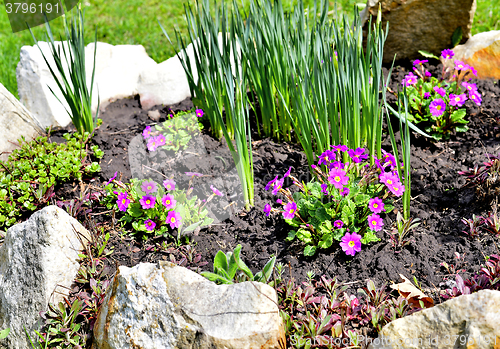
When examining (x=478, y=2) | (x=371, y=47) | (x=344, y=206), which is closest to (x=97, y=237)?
(x=344, y=206)

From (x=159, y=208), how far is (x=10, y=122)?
55.0 inches

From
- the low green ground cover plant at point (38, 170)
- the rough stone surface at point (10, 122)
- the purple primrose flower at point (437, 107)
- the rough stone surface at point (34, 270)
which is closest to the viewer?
the rough stone surface at point (34, 270)

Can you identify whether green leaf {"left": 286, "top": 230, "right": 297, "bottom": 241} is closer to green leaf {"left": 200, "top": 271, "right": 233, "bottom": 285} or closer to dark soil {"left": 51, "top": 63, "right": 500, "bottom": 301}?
dark soil {"left": 51, "top": 63, "right": 500, "bottom": 301}

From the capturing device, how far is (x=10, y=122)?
113 inches

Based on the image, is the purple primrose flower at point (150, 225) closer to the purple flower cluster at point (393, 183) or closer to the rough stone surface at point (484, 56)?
the purple flower cluster at point (393, 183)

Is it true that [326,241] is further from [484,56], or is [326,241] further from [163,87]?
[484,56]

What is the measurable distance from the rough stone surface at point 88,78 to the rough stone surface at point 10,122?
0.26 meters

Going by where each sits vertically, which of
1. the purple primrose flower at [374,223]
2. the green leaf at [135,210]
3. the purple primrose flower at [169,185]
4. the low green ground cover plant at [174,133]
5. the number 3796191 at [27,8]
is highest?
the number 3796191 at [27,8]

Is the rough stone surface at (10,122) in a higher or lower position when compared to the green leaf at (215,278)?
higher

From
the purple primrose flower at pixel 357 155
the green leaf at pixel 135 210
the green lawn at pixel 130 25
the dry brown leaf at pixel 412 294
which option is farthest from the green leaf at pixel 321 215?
the green lawn at pixel 130 25

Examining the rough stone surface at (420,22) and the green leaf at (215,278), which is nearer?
the green leaf at (215,278)

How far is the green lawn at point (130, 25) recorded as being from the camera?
4359 mm

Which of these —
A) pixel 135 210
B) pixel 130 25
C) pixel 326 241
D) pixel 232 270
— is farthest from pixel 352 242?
pixel 130 25

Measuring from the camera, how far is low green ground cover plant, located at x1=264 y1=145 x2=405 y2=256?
204cm
